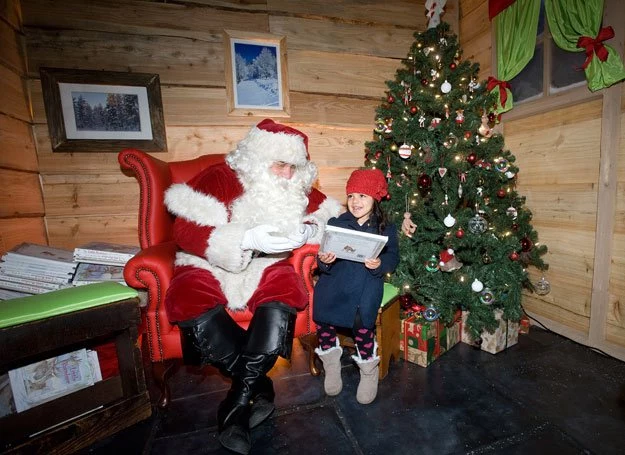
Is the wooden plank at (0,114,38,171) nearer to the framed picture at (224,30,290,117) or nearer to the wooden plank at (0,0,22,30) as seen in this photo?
the wooden plank at (0,0,22,30)

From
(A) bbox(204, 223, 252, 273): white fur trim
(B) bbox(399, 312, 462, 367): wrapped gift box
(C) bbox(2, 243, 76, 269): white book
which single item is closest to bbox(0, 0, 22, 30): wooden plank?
(C) bbox(2, 243, 76, 269): white book

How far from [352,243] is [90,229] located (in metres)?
2.26

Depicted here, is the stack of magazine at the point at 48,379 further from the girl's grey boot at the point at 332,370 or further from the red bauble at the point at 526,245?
the red bauble at the point at 526,245

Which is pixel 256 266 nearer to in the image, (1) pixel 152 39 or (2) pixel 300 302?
(2) pixel 300 302

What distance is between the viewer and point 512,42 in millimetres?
2518

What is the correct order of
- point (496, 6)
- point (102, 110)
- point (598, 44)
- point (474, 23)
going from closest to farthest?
point (598, 44), point (102, 110), point (496, 6), point (474, 23)

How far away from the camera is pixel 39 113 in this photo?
2391mm

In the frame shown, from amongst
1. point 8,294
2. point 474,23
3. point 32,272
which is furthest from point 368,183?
point 474,23

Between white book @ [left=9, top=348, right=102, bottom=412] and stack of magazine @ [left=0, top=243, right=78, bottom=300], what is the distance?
1.48ft

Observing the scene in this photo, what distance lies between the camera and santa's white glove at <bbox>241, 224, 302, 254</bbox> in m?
1.59

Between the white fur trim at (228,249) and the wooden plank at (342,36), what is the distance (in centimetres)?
208

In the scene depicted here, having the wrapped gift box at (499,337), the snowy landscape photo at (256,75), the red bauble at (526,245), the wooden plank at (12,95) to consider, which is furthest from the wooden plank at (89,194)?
the red bauble at (526,245)

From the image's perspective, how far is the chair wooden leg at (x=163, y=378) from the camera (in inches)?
65.9

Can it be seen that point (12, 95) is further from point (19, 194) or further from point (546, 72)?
point (546, 72)
